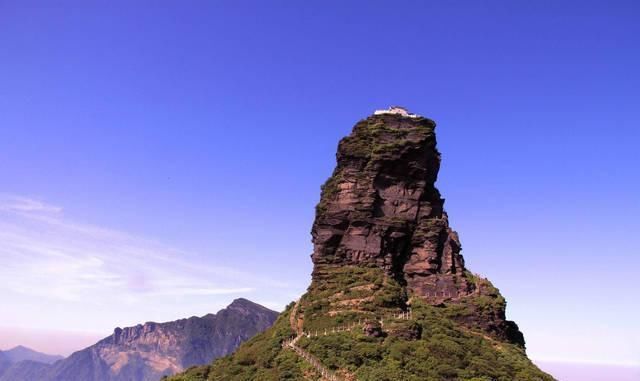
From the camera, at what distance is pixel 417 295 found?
68.4m

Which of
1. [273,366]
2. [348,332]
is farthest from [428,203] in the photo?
[273,366]

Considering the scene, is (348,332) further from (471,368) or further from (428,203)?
(428,203)

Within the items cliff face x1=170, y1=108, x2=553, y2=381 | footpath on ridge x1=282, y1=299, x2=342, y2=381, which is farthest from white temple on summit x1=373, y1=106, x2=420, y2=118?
footpath on ridge x1=282, y1=299, x2=342, y2=381

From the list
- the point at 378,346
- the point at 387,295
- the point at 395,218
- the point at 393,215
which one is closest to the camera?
the point at 378,346

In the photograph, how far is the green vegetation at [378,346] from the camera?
52.7 meters

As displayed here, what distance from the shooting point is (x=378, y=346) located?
5462cm

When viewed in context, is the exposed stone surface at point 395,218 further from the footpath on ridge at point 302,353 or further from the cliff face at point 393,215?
the footpath on ridge at point 302,353

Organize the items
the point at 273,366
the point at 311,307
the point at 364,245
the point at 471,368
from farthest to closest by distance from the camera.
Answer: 1. the point at 364,245
2. the point at 311,307
3. the point at 273,366
4. the point at 471,368

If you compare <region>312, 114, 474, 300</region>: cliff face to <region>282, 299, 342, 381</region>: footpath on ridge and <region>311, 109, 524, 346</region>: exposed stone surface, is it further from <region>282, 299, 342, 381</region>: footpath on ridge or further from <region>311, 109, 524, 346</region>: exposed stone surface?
<region>282, 299, 342, 381</region>: footpath on ridge

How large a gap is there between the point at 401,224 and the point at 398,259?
15.2 feet

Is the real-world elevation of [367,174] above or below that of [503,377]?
above

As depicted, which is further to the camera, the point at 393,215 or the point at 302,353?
the point at 393,215

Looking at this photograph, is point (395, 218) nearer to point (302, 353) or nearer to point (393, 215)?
point (393, 215)

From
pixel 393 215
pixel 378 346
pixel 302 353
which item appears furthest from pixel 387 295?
pixel 393 215
